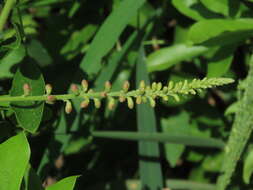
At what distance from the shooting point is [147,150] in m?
1.49

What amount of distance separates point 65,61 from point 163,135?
42 centimetres

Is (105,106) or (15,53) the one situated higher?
(15,53)

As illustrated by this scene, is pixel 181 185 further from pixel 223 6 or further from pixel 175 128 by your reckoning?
pixel 223 6

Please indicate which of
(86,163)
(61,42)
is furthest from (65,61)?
(86,163)

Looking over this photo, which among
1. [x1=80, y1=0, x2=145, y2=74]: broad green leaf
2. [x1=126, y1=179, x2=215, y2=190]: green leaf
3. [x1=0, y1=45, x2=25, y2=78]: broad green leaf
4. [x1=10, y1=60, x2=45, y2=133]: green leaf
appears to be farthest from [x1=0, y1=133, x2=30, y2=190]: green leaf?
[x1=126, y1=179, x2=215, y2=190]: green leaf

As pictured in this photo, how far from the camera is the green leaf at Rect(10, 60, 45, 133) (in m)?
0.98

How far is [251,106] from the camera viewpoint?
132 centimetres

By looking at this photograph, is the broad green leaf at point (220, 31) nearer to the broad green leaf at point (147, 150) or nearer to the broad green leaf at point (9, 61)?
the broad green leaf at point (147, 150)

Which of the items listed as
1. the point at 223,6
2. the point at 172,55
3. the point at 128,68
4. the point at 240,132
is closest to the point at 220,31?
the point at 223,6

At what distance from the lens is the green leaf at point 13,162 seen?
89 centimetres

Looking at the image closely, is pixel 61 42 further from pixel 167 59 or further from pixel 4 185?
pixel 4 185

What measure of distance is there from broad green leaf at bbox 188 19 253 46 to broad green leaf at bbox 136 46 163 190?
8.1 inches

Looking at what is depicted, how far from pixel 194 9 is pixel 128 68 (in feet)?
1.08

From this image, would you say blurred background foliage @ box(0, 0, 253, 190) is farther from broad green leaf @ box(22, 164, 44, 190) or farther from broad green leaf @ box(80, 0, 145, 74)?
broad green leaf @ box(22, 164, 44, 190)
